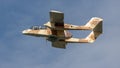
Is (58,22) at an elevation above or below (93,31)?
above

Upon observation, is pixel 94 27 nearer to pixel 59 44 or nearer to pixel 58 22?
pixel 59 44

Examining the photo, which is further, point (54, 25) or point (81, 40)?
point (81, 40)

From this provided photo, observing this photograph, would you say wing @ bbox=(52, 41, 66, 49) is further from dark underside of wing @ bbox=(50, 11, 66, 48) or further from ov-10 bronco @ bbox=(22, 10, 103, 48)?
dark underside of wing @ bbox=(50, 11, 66, 48)

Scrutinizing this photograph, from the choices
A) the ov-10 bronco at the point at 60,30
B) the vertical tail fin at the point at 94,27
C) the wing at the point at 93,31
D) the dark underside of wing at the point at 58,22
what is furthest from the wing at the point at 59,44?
the vertical tail fin at the point at 94,27

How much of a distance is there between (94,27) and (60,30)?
907cm

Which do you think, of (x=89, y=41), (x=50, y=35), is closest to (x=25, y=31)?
(x=50, y=35)

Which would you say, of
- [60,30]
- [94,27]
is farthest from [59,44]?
[94,27]

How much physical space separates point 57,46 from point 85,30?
34.6 ft

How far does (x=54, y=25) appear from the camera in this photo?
134 metres

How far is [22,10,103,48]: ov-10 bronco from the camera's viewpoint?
132875mm

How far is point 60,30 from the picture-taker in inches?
5344

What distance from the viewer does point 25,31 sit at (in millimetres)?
137750

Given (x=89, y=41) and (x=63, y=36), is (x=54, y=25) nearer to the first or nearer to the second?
(x=63, y=36)

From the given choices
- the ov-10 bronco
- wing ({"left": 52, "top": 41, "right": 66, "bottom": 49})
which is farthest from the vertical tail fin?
wing ({"left": 52, "top": 41, "right": 66, "bottom": 49})
